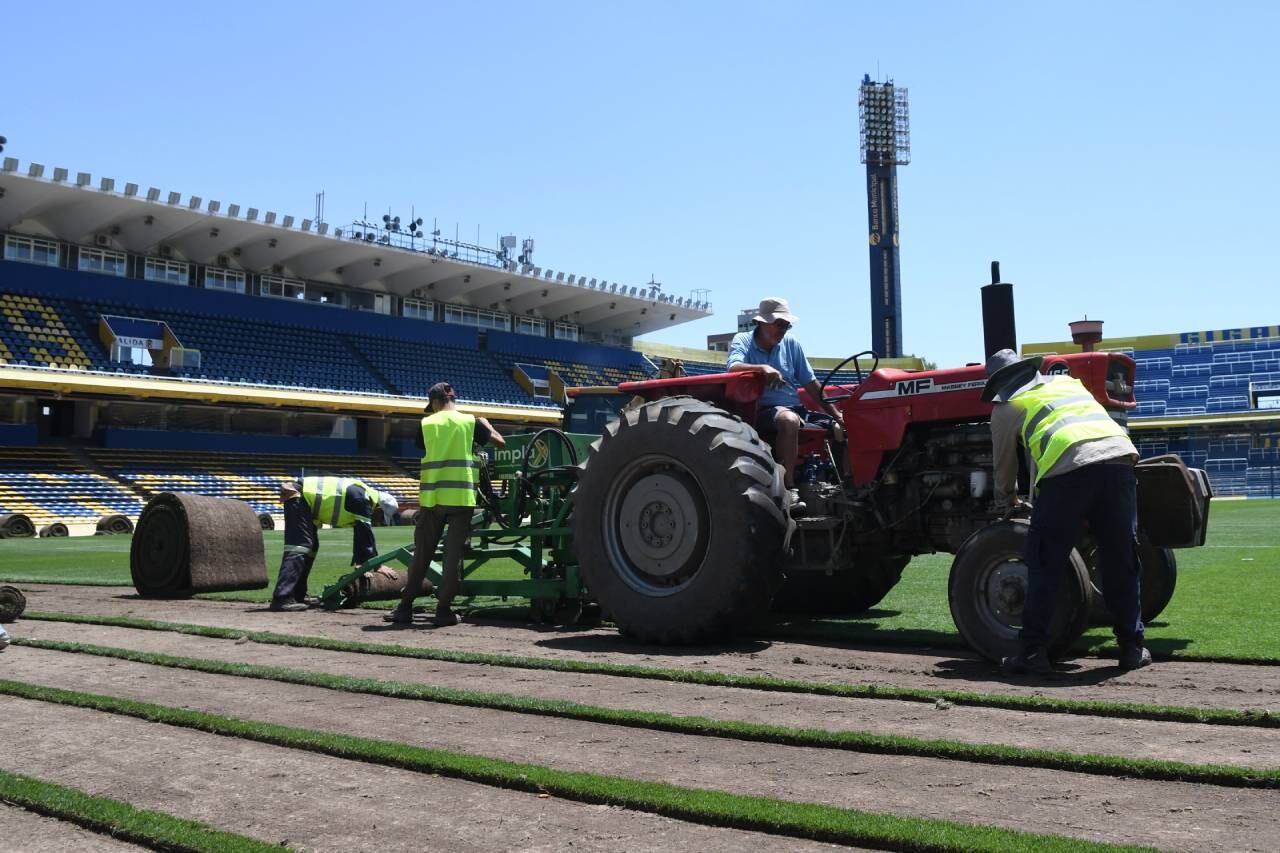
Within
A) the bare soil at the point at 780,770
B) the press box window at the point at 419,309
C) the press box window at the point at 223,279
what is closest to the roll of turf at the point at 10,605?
the bare soil at the point at 780,770

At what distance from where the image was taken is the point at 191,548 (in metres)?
10.8

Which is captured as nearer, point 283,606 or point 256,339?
point 283,606

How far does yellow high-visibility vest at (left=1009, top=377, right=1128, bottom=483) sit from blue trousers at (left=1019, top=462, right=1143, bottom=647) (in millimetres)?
129

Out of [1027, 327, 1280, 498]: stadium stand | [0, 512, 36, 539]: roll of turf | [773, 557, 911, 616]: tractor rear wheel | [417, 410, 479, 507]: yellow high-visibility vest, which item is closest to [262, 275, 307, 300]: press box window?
[0, 512, 36, 539]: roll of turf

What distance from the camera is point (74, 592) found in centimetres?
1163

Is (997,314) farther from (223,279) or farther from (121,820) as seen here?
(223,279)

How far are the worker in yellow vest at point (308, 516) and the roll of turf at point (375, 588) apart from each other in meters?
0.34

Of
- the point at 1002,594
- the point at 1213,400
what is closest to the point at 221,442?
the point at 1002,594

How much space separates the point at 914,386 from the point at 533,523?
3.15 meters

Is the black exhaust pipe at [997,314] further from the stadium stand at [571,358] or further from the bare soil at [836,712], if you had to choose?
the stadium stand at [571,358]

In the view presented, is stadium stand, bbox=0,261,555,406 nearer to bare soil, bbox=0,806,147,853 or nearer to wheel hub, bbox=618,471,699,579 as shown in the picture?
wheel hub, bbox=618,471,699,579

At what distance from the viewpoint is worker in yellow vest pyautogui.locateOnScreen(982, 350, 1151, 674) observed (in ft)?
17.5

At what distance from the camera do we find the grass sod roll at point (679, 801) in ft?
9.63

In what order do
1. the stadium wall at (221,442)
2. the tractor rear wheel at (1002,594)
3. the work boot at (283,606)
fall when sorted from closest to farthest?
the tractor rear wheel at (1002,594) → the work boot at (283,606) → the stadium wall at (221,442)
